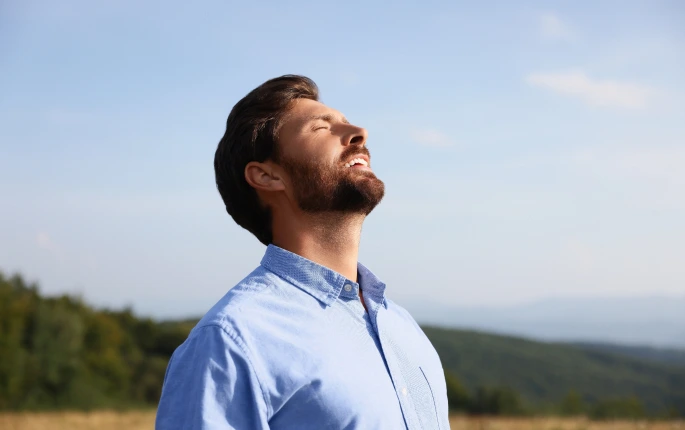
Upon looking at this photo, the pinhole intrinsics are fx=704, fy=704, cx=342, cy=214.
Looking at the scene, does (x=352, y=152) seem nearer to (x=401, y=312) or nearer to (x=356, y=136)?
(x=356, y=136)

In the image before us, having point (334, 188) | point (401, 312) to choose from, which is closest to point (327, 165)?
point (334, 188)

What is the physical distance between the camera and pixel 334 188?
306cm

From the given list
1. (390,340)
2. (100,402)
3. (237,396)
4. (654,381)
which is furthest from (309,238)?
(654,381)

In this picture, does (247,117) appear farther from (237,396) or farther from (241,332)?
(237,396)

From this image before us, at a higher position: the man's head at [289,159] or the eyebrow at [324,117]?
the eyebrow at [324,117]

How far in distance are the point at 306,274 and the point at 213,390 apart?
0.71 meters

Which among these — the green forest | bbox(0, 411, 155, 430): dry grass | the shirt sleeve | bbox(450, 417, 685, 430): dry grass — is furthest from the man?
the green forest

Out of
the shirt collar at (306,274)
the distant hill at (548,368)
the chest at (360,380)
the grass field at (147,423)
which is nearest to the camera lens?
the chest at (360,380)

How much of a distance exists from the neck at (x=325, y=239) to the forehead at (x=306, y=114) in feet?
1.43

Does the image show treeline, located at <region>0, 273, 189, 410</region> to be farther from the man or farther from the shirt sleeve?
the shirt sleeve

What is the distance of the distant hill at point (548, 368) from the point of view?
1753 inches

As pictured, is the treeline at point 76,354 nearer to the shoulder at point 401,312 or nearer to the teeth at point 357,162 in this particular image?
the shoulder at point 401,312

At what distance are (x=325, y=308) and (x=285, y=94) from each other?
1.15 m

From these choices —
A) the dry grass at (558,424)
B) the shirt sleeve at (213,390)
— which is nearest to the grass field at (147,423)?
the dry grass at (558,424)
